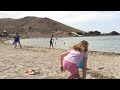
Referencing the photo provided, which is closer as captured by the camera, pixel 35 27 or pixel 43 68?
pixel 43 68

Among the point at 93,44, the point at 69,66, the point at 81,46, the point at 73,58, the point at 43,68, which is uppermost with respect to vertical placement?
the point at 81,46

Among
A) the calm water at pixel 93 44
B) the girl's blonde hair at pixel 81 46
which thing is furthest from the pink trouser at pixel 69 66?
the calm water at pixel 93 44

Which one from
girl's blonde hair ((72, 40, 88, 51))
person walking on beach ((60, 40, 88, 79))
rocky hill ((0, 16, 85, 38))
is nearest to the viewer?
girl's blonde hair ((72, 40, 88, 51))

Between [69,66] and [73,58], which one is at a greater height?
[73,58]

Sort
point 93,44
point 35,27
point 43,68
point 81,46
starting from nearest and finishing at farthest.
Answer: point 81,46 → point 43,68 → point 93,44 → point 35,27

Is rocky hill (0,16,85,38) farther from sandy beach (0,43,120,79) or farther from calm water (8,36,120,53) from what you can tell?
sandy beach (0,43,120,79)

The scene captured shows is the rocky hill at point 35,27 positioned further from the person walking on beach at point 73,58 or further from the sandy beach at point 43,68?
the person walking on beach at point 73,58

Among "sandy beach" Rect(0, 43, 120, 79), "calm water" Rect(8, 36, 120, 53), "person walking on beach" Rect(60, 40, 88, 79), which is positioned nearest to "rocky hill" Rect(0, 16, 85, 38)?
"calm water" Rect(8, 36, 120, 53)

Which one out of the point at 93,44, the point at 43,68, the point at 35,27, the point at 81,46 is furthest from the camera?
the point at 35,27

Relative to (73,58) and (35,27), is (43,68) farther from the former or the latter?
(35,27)

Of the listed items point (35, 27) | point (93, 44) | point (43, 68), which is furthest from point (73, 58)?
point (35, 27)

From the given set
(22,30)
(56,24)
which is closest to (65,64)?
(22,30)
